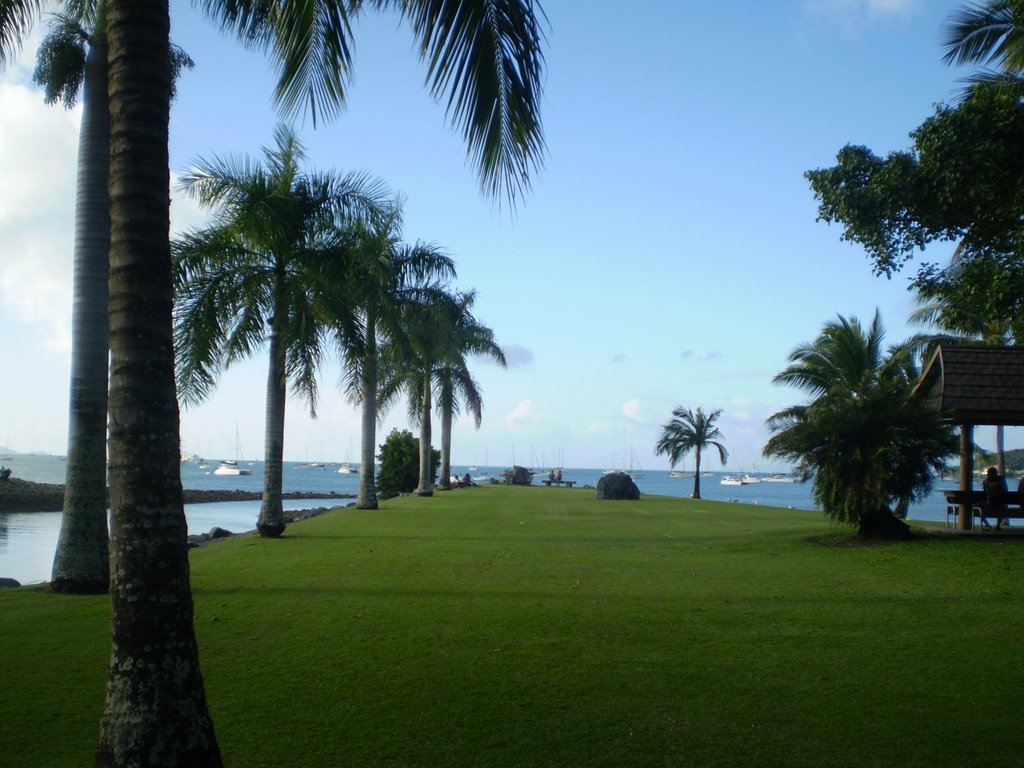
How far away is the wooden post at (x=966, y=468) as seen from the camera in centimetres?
1827

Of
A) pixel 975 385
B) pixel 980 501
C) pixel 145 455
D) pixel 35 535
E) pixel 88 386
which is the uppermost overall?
pixel 975 385

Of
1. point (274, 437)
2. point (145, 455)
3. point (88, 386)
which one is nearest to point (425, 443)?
point (274, 437)

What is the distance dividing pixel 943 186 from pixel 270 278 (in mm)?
13420

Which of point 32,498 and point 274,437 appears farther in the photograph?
point 32,498

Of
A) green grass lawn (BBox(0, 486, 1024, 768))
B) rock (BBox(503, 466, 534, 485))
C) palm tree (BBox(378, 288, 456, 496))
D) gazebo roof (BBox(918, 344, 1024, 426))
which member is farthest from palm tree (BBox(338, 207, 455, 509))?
rock (BBox(503, 466, 534, 485))

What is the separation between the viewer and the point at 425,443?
134 feet

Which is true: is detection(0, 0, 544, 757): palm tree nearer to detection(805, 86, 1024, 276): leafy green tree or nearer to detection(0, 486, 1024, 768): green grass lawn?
detection(0, 486, 1024, 768): green grass lawn

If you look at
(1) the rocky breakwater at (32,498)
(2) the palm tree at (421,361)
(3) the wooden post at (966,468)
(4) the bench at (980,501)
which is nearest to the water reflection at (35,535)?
(1) the rocky breakwater at (32,498)

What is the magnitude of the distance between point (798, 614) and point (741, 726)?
426 centimetres

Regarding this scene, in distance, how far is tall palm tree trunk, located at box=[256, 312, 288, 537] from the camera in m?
19.7

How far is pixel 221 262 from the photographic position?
1878cm

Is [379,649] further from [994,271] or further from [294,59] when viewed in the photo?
[994,271]

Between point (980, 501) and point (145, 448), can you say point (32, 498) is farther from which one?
point (145, 448)

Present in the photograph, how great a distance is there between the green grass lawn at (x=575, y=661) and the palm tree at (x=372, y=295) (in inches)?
274
